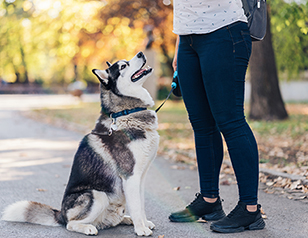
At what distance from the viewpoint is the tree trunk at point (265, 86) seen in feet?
38.1

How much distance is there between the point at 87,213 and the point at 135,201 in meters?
0.40

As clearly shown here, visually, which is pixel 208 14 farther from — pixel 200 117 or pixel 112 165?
pixel 112 165

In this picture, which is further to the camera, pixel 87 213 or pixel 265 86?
pixel 265 86

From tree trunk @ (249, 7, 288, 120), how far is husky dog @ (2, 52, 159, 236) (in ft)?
30.2

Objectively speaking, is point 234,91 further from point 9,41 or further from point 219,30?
point 9,41

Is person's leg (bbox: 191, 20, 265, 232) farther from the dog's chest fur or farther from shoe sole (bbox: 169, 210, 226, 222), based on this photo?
the dog's chest fur

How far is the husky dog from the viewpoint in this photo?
2914mm

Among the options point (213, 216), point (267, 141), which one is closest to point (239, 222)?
point (213, 216)

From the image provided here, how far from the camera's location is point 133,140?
297cm

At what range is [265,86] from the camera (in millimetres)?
11727

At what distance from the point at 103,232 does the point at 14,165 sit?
3.71 metres

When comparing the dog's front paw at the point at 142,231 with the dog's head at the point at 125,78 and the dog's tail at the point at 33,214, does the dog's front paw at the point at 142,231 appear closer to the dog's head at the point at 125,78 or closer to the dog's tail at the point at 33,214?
the dog's tail at the point at 33,214

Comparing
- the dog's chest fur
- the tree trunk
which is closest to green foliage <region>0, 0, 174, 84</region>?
the tree trunk

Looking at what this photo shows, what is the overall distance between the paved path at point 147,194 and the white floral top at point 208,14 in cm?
165
